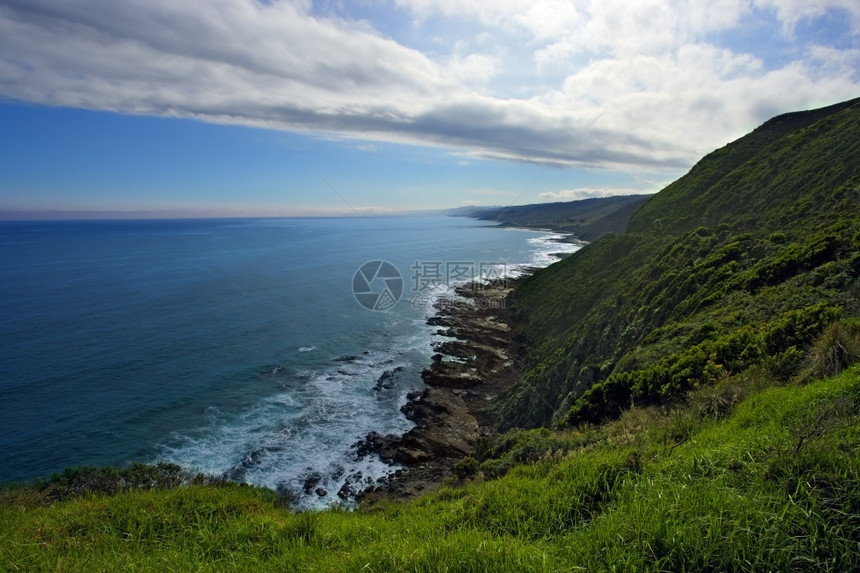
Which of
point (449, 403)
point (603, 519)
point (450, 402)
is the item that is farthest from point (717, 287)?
point (450, 402)

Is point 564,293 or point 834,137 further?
point 564,293

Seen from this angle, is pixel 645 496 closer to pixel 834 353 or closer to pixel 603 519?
pixel 603 519

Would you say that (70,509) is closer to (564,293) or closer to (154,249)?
(564,293)

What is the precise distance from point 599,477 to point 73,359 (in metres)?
41.4

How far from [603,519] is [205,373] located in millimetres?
33323

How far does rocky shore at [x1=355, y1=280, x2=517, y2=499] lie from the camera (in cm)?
1991

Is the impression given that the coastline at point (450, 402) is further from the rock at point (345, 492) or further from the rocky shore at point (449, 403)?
A: the rock at point (345, 492)

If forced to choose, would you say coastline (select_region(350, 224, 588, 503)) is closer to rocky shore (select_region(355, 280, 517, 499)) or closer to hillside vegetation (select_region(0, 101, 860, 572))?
rocky shore (select_region(355, 280, 517, 499))

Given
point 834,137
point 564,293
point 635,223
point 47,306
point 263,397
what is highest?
point 834,137

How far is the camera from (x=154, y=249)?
11350 cm

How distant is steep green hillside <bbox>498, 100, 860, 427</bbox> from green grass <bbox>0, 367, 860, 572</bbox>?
3211 mm

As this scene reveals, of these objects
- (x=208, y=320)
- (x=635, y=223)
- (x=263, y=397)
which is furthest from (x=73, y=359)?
(x=635, y=223)

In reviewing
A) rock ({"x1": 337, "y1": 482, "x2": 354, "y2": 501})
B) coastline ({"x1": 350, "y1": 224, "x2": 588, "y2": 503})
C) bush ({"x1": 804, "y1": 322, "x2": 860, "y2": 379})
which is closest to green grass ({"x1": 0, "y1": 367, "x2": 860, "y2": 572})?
bush ({"x1": 804, "y1": 322, "x2": 860, "y2": 379})

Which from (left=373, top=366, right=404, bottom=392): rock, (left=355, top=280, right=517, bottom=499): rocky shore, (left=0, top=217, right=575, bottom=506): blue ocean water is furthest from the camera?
(left=373, top=366, right=404, bottom=392): rock
